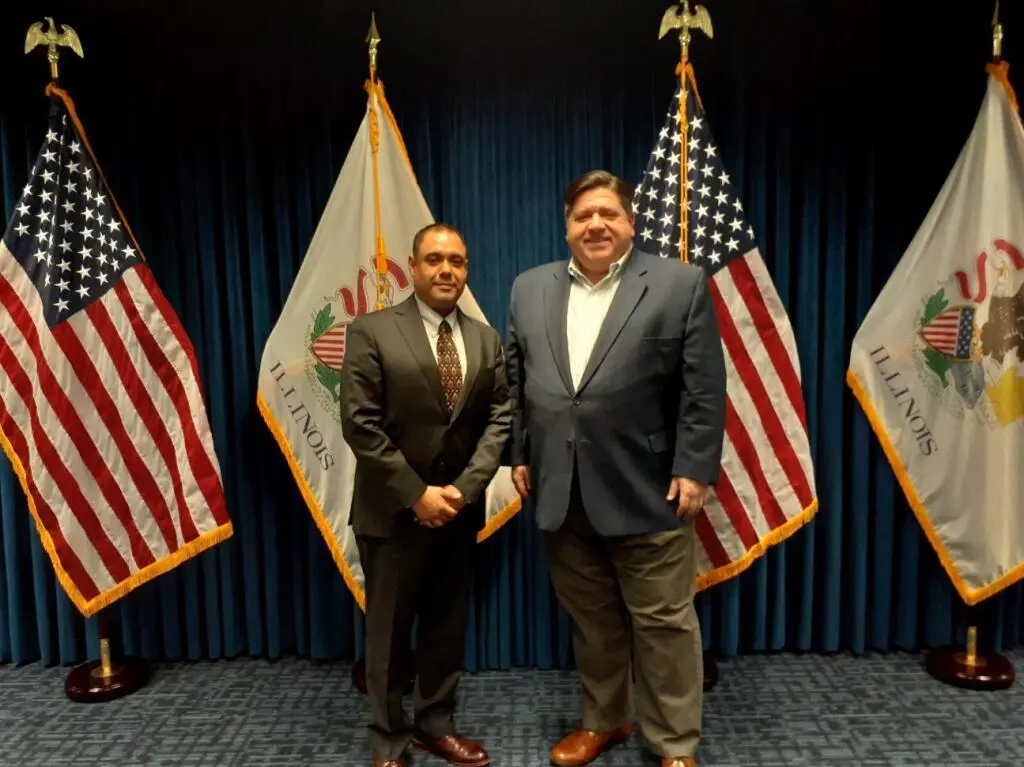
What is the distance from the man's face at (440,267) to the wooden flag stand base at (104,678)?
1.63 m

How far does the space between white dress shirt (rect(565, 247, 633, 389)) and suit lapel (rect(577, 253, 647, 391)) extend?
22mm

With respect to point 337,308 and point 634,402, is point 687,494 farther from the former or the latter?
point 337,308

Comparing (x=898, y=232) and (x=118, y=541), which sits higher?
(x=898, y=232)

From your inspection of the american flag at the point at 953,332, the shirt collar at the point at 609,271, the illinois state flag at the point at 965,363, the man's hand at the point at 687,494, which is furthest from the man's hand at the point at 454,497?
the american flag at the point at 953,332

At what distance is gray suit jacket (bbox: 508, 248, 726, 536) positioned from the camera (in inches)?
71.5

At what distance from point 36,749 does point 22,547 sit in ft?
2.59

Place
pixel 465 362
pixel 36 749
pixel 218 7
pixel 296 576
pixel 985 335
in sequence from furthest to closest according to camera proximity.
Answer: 1. pixel 296 576
2. pixel 218 7
3. pixel 985 335
4. pixel 36 749
5. pixel 465 362

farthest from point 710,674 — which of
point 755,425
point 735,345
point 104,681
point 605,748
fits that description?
point 104,681

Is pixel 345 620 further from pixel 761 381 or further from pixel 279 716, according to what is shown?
pixel 761 381

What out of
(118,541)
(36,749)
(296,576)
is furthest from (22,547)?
(296,576)

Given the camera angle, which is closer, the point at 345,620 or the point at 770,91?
the point at 770,91

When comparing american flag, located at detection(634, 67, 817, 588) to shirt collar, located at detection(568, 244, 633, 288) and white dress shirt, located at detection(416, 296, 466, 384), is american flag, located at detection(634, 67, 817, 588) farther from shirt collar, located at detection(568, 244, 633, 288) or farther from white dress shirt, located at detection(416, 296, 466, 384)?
white dress shirt, located at detection(416, 296, 466, 384)

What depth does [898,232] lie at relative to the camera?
2.58m

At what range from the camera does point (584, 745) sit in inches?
81.1
